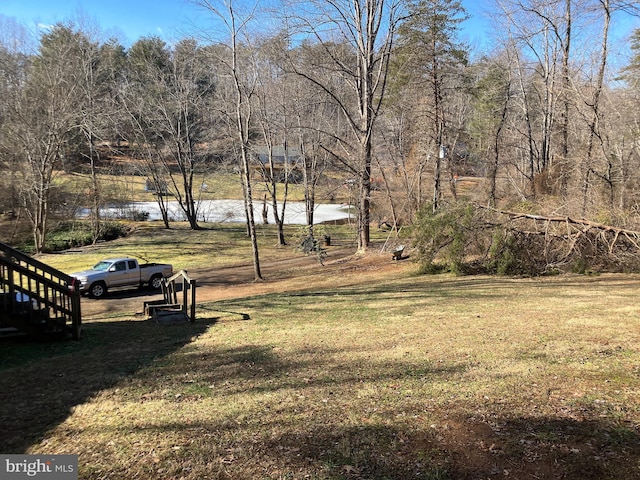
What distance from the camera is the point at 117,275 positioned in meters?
18.1

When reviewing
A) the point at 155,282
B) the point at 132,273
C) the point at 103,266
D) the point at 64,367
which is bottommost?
the point at 155,282

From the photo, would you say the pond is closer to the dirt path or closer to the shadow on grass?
the dirt path

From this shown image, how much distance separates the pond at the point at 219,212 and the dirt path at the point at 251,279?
17.8 meters

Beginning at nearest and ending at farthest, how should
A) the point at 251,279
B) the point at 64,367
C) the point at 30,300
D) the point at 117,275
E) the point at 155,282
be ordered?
the point at 64,367 → the point at 30,300 → the point at 117,275 → the point at 155,282 → the point at 251,279

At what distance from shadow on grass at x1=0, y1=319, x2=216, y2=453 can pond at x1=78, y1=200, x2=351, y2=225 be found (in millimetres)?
31557

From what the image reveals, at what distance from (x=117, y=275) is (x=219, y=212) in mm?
30909

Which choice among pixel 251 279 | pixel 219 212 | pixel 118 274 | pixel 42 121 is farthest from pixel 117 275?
pixel 219 212

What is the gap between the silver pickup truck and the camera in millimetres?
17328

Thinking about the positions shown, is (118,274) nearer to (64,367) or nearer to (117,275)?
(117,275)

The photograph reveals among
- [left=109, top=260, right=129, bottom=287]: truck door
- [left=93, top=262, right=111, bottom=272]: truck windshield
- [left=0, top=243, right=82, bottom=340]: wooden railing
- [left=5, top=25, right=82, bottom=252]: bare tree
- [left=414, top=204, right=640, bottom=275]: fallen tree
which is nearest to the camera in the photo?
[left=0, top=243, right=82, bottom=340]: wooden railing

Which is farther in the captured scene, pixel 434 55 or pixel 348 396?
pixel 434 55

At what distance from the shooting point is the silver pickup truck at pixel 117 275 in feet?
56.9

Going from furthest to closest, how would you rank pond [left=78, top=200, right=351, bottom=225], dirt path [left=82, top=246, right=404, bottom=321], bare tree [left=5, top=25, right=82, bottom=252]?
1. pond [left=78, top=200, right=351, bottom=225]
2. bare tree [left=5, top=25, right=82, bottom=252]
3. dirt path [left=82, top=246, right=404, bottom=321]

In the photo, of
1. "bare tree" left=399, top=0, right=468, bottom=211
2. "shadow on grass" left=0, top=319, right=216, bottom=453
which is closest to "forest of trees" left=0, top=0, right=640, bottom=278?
"bare tree" left=399, top=0, right=468, bottom=211
